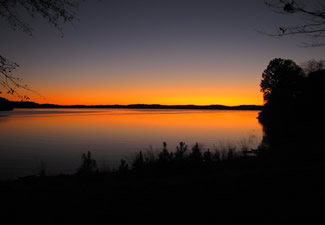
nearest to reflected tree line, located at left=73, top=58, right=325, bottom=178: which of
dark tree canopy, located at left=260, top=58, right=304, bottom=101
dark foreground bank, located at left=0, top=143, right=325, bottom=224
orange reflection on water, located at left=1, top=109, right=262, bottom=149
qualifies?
dark tree canopy, located at left=260, top=58, right=304, bottom=101

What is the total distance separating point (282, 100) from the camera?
149ft

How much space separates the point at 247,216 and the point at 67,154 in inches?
744

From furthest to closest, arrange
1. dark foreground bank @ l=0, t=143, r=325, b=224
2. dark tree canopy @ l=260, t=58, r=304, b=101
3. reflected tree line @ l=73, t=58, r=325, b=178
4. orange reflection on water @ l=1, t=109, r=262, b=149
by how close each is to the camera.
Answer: dark tree canopy @ l=260, t=58, r=304, b=101 → orange reflection on water @ l=1, t=109, r=262, b=149 → reflected tree line @ l=73, t=58, r=325, b=178 → dark foreground bank @ l=0, t=143, r=325, b=224

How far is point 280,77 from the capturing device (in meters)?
49.4

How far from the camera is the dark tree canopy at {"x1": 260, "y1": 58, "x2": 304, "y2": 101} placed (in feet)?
151

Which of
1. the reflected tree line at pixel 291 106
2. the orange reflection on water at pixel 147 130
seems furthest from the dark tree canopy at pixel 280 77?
the orange reflection on water at pixel 147 130

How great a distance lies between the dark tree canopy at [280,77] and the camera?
46156 mm

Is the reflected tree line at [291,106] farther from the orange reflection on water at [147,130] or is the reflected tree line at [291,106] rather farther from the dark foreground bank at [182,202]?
the dark foreground bank at [182,202]

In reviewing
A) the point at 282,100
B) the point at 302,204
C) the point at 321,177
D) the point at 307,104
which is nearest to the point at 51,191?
the point at 302,204

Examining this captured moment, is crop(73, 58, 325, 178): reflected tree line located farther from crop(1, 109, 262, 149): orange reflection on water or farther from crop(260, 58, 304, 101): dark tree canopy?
crop(1, 109, 262, 149): orange reflection on water

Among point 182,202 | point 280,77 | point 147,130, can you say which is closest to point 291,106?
point 280,77

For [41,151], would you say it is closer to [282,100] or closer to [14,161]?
[14,161]

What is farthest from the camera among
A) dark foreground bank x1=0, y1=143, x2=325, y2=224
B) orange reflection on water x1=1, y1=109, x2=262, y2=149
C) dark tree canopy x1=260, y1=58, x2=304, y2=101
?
dark tree canopy x1=260, y1=58, x2=304, y2=101

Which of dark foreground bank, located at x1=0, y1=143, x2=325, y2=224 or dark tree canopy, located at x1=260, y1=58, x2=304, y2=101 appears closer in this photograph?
dark foreground bank, located at x1=0, y1=143, x2=325, y2=224
